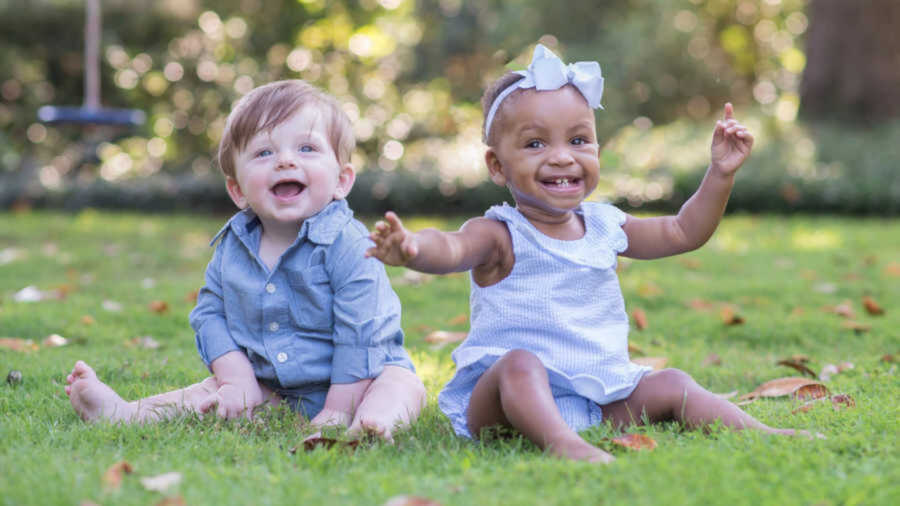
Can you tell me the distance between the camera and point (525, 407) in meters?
2.33

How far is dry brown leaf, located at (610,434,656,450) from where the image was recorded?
7.48 ft

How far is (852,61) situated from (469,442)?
10328mm

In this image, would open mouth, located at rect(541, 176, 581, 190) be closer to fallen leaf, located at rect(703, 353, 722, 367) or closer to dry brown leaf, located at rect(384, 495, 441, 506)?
dry brown leaf, located at rect(384, 495, 441, 506)

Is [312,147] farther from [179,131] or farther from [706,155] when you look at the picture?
[179,131]

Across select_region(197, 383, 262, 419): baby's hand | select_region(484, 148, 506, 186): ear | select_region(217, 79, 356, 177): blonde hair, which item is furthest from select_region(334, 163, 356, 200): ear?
select_region(197, 383, 262, 419): baby's hand

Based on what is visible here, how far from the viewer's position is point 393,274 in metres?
5.98

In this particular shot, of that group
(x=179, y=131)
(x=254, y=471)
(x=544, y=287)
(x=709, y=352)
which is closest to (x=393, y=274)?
(x=709, y=352)

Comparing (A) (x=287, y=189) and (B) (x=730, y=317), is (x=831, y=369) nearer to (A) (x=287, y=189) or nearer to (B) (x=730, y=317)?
(B) (x=730, y=317)

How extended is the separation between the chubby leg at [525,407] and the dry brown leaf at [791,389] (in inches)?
41.0

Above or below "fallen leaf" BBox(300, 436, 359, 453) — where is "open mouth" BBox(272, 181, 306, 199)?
above

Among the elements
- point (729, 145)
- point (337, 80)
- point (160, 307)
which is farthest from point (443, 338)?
point (337, 80)

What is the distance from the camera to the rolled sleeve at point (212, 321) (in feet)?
9.53

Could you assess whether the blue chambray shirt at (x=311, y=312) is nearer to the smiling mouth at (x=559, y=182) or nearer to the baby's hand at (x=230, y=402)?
the baby's hand at (x=230, y=402)

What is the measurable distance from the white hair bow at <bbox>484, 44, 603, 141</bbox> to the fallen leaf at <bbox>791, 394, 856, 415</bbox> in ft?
3.59
